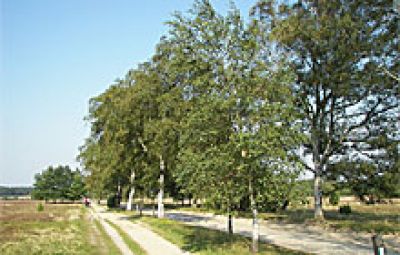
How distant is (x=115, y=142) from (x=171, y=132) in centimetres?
846

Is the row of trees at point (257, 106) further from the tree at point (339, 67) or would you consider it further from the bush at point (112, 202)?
the bush at point (112, 202)

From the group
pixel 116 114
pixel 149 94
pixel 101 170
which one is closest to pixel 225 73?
pixel 149 94

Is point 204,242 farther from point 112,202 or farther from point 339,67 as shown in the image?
point 112,202

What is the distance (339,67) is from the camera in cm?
2520

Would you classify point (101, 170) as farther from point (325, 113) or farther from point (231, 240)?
point (231, 240)

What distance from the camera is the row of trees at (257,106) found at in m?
12.3

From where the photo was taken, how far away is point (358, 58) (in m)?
24.1

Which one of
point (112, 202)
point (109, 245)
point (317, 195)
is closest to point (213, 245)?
point (109, 245)

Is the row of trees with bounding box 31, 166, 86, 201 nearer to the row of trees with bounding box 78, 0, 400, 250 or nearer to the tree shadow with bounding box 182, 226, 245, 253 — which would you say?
the row of trees with bounding box 78, 0, 400, 250

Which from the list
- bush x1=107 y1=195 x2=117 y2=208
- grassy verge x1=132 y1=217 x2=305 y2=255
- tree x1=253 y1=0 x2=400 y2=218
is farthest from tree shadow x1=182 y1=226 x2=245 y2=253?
bush x1=107 y1=195 x2=117 y2=208

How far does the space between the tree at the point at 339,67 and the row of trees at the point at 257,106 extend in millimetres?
75

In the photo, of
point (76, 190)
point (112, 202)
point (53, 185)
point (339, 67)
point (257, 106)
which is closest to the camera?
point (257, 106)

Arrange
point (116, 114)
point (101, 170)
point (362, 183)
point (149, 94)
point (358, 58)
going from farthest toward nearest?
1. point (101, 170)
2. point (116, 114)
3. point (149, 94)
4. point (362, 183)
5. point (358, 58)

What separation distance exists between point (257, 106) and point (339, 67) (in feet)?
49.2
